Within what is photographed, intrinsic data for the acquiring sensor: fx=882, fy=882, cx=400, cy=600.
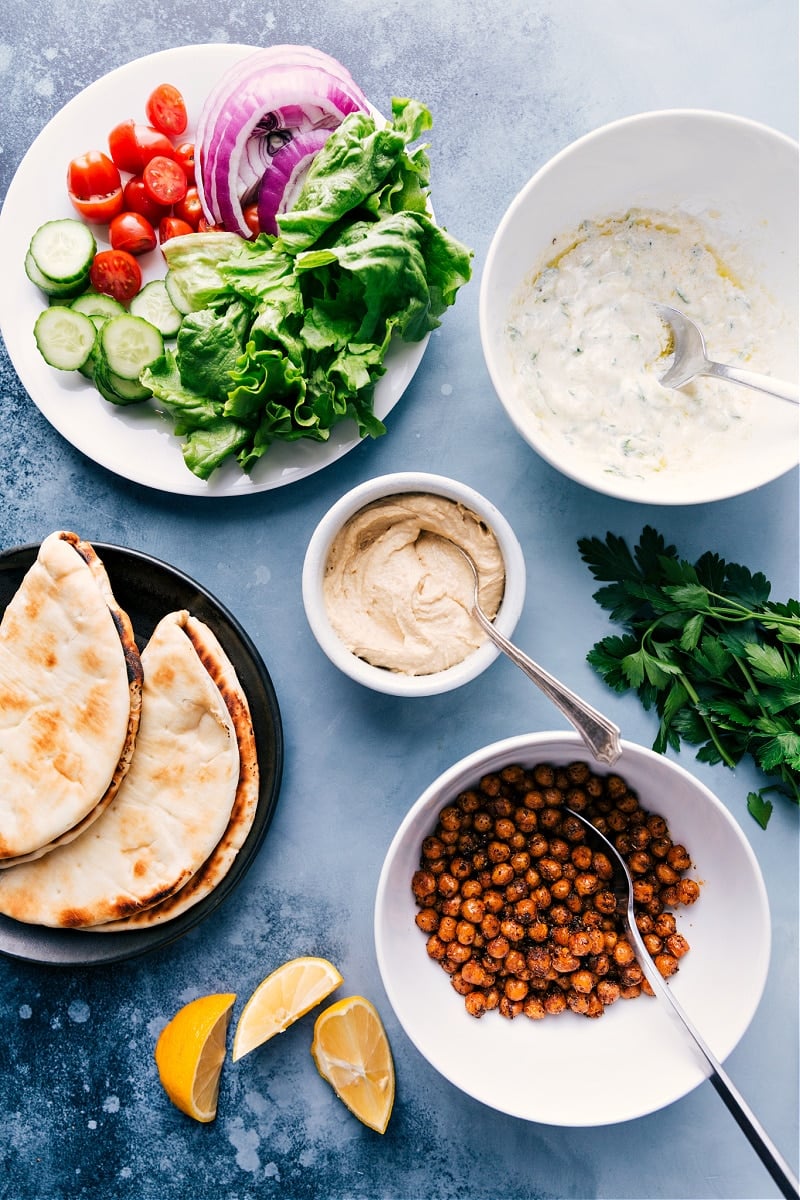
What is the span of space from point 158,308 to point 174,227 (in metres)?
0.23

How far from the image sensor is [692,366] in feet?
7.54

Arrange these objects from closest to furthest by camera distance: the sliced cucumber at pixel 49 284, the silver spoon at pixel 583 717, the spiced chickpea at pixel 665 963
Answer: the silver spoon at pixel 583 717
the spiced chickpea at pixel 665 963
the sliced cucumber at pixel 49 284

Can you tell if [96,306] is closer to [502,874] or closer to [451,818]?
[451,818]

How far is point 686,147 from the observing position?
2.26 metres

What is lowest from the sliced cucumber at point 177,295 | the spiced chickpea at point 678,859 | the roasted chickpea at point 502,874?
the roasted chickpea at point 502,874

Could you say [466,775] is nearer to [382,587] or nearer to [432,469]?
[382,587]

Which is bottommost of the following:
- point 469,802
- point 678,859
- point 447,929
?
point 447,929

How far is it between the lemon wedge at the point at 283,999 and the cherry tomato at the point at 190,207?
6.82 feet

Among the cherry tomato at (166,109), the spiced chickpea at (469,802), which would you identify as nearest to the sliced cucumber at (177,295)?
Result: the cherry tomato at (166,109)

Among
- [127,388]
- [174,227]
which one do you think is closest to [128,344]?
[127,388]

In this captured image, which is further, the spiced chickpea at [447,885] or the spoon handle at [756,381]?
the spiced chickpea at [447,885]

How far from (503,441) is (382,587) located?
59cm

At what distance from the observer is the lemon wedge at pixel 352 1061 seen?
7.80 ft

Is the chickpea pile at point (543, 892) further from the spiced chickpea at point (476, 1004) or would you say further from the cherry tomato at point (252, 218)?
the cherry tomato at point (252, 218)
